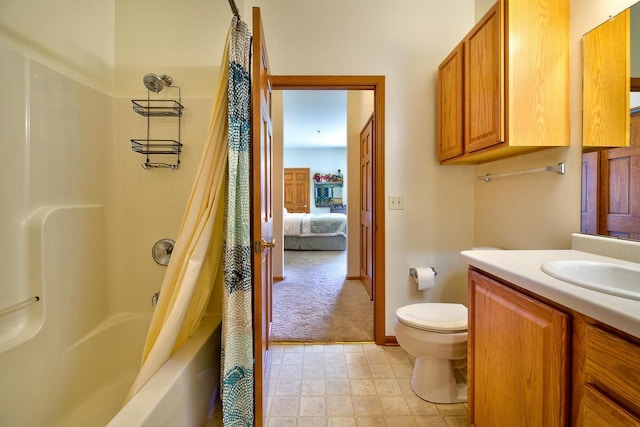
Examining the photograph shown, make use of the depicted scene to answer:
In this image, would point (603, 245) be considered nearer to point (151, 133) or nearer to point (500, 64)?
point (500, 64)

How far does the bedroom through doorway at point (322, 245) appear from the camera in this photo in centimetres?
230

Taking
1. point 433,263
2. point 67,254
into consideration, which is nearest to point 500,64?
point 433,263

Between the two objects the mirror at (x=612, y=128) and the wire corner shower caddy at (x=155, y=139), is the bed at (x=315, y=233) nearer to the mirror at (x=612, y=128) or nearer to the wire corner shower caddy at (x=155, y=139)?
the wire corner shower caddy at (x=155, y=139)

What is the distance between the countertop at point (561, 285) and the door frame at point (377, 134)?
0.86 meters

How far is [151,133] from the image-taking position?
1654 mm

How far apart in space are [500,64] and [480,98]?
0.65 ft

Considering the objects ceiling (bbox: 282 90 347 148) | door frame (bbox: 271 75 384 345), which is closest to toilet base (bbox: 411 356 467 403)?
door frame (bbox: 271 75 384 345)

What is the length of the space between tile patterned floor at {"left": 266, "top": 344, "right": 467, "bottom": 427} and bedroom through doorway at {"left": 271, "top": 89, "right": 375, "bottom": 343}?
20 centimetres

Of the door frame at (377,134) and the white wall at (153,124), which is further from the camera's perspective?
the door frame at (377,134)

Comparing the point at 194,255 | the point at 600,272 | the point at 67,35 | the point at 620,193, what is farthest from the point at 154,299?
the point at 620,193

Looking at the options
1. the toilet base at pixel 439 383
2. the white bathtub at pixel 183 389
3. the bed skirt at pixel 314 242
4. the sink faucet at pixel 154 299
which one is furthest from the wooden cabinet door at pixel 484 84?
the bed skirt at pixel 314 242

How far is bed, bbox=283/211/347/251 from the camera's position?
5.43 metres

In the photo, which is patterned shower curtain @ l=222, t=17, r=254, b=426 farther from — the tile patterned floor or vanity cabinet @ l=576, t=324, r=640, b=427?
vanity cabinet @ l=576, t=324, r=640, b=427

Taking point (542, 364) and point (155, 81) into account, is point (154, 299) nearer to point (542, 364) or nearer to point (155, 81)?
point (155, 81)
